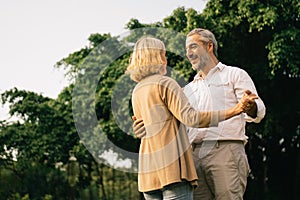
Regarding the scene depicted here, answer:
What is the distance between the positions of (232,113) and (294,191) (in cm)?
1138

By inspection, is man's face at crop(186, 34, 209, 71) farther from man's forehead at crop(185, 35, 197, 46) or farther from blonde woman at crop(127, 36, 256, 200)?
blonde woman at crop(127, 36, 256, 200)

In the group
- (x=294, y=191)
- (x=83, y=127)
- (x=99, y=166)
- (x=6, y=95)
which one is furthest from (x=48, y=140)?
(x=83, y=127)

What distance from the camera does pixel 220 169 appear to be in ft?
9.92

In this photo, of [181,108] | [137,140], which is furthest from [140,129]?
[137,140]

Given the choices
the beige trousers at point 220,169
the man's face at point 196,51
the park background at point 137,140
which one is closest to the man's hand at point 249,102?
the beige trousers at point 220,169

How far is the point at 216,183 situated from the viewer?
3.03 metres

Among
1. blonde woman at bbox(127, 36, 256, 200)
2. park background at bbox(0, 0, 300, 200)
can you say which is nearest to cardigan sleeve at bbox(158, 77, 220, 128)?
blonde woman at bbox(127, 36, 256, 200)

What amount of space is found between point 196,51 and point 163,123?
22.7 inches

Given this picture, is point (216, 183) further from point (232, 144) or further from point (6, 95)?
point (6, 95)

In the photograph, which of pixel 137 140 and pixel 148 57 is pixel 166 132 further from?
pixel 137 140

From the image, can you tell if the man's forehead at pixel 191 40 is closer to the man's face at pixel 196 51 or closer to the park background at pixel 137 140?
the man's face at pixel 196 51

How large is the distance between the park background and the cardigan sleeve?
743 centimetres

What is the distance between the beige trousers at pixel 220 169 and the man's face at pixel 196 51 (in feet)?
1.39

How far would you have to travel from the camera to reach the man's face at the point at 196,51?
314 cm
